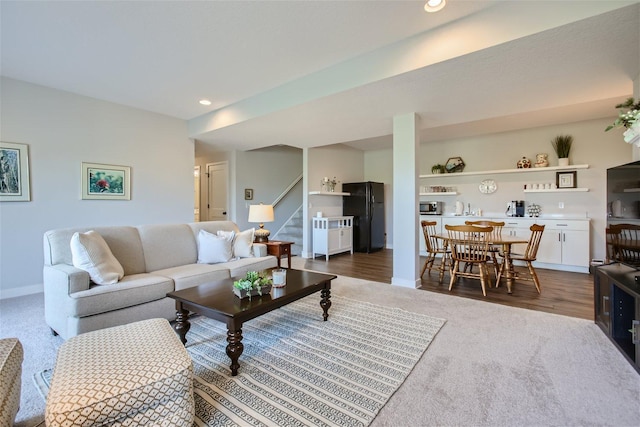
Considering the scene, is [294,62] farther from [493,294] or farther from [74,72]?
[493,294]

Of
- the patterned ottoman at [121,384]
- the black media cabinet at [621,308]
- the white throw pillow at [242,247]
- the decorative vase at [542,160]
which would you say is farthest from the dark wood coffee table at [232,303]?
the decorative vase at [542,160]

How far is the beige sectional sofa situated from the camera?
216 centimetres

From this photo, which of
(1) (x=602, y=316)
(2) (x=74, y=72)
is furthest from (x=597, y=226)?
(2) (x=74, y=72)

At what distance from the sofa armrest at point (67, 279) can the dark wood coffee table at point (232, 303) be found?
2.34ft

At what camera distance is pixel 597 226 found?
4.89 m

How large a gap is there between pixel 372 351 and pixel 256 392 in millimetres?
895

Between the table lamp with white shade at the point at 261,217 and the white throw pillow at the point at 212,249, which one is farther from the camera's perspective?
the table lamp with white shade at the point at 261,217

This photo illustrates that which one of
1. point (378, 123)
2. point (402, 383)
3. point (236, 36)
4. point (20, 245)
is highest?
point (236, 36)

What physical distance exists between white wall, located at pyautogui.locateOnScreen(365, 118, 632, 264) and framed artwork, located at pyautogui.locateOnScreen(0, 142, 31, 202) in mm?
6988

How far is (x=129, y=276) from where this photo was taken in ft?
8.93

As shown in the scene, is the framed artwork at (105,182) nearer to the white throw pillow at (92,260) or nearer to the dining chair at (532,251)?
the white throw pillow at (92,260)

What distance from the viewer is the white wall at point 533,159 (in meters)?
4.86

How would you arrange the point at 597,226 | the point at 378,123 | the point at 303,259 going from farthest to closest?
the point at 303,259, the point at 597,226, the point at 378,123

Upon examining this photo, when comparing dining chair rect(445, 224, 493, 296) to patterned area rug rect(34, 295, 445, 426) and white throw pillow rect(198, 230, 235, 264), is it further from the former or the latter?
white throw pillow rect(198, 230, 235, 264)
